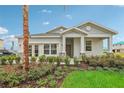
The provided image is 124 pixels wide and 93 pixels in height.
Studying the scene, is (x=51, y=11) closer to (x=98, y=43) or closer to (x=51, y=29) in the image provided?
(x=51, y=29)

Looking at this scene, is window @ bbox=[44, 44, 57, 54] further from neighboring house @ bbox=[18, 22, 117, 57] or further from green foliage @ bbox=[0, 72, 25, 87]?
green foliage @ bbox=[0, 72, 25, 87]

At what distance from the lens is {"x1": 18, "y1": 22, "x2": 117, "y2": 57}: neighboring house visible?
1958 centimetres

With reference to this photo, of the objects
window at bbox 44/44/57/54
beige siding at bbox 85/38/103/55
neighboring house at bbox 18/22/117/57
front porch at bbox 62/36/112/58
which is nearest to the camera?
neighboring house at bbox 18/22/117/57

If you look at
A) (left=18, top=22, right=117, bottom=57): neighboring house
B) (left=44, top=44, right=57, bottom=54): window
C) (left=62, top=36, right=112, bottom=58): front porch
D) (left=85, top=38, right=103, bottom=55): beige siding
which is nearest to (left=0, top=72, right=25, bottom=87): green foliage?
(left=18, top=22, right=117, bottom=57): neighboring house

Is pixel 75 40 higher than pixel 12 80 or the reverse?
higher

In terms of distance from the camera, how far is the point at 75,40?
20.7 m

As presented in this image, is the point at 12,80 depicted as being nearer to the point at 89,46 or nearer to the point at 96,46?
the point at 89,46

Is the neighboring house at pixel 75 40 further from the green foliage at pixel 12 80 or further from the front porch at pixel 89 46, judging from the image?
the green foliage at pixel 12 80

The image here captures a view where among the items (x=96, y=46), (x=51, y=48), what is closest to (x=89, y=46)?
(x=96, y=46)

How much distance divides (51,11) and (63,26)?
265cm

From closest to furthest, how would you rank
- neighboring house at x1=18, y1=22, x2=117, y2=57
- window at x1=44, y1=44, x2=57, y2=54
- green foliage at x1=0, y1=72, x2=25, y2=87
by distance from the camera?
green foliage at x1=0, y1=72, x2=25, y2=87, neighboring house at x1=18, y1=22, x2=117, y2=57, window at x1=44, y1=44, x2=57, y2=54

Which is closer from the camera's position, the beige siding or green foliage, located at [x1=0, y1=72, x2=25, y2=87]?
green foliage, located at [x1=0, y1=72, x2=25, y2=87]

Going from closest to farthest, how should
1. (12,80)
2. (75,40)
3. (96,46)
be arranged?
(12,80)
(75,40)
(96,46)

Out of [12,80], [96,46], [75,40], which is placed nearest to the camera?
[12,80]
